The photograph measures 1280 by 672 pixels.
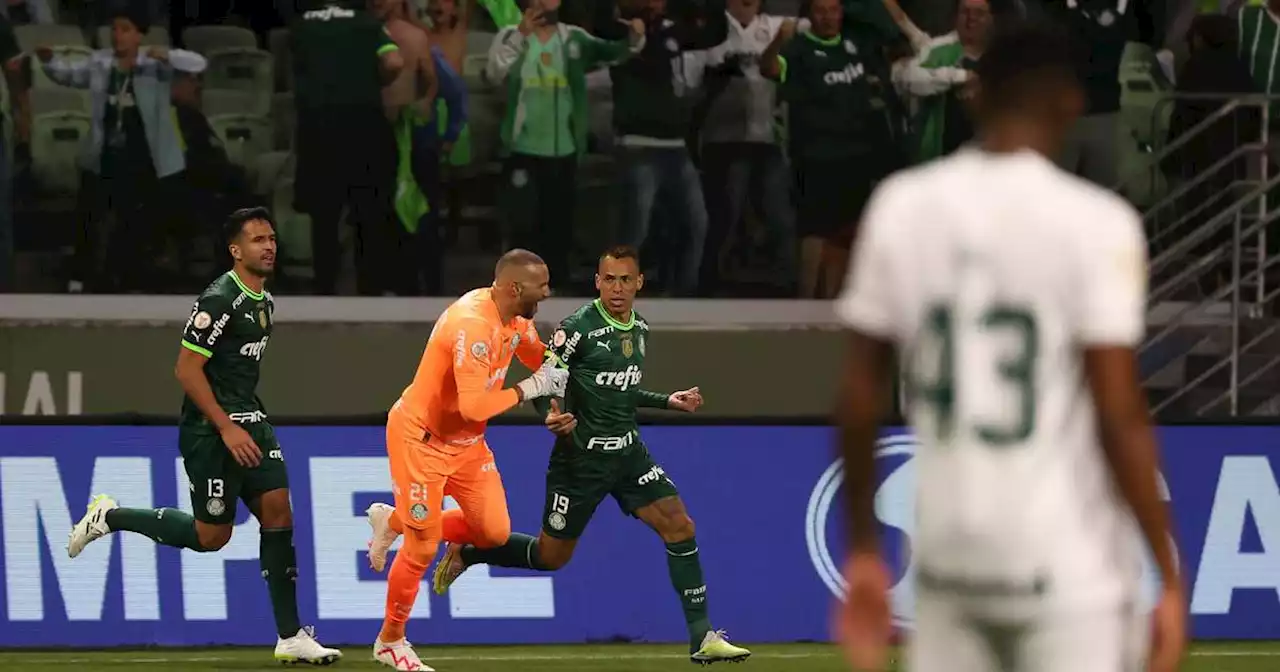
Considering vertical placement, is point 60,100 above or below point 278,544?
above

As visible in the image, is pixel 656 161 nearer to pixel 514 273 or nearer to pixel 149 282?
pixel 149 282

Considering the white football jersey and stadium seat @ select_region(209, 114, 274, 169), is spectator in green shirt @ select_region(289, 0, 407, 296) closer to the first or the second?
stadium seat @ select_region(209, 114, 274, 169)

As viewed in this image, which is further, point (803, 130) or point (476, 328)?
point (803, 130)

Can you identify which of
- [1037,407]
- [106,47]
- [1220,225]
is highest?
[1037,407]

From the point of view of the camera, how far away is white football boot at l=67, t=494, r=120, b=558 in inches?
404

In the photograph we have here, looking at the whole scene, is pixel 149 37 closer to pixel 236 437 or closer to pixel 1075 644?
pixel 236 437

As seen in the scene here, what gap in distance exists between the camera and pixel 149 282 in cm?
1351

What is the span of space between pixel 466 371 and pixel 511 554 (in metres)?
1.22

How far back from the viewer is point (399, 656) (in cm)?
960

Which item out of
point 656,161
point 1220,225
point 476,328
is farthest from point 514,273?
point 1220,225

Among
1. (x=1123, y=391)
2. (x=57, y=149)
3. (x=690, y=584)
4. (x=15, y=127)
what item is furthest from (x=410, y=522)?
(x=1123, y=391)

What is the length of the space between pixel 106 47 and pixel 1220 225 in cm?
711

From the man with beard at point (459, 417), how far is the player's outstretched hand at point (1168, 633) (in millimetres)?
6039

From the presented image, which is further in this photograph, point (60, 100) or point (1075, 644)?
point (60, 100)
